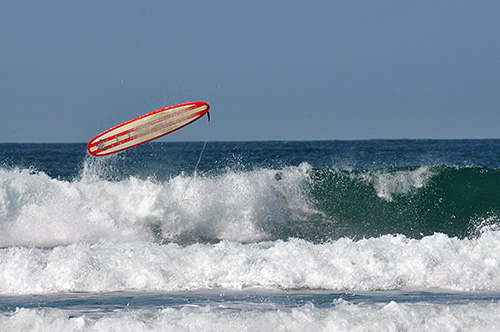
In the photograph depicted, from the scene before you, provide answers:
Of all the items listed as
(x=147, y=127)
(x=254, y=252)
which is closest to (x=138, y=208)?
(x=147, y=127)

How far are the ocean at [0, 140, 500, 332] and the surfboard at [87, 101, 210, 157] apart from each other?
1.99 m

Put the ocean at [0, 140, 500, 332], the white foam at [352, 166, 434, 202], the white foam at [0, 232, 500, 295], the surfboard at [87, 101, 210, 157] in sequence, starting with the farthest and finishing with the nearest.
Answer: the white foam at [352, 166, 434, 202]
the surfboard at [87, 101, 210, 157]
the white foam at [0, 232, 500, 295]
the ocean at [0, 140, 500, 332]

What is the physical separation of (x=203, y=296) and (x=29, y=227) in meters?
6.20

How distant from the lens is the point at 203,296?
291 inches

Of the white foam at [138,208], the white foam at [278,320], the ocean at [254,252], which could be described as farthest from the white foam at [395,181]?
the white foam at [278,320]

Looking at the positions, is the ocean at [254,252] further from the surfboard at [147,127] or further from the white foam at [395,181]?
the surfboard at [147,127]

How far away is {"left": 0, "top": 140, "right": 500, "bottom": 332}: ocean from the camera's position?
6105 mm

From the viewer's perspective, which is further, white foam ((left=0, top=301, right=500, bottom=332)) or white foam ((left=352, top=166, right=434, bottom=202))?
white foam ((left=352, top=166, right=434, bottom=202))

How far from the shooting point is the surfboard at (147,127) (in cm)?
999

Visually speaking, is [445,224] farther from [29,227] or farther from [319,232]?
[29,227]

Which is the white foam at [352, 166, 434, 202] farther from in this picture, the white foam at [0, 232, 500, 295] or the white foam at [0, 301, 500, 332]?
the white foam at [0, 301, 500, 332]

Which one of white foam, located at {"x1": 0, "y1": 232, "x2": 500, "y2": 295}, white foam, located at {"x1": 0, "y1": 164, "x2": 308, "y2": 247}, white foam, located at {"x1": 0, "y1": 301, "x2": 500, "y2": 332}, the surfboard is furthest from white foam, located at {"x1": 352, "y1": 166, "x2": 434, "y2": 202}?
white foam, located at {"x1": 0, "y1": 301, "x2": 500, "y2": 332}

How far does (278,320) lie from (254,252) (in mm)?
2863

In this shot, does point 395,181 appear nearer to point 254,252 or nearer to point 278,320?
point 254,252
